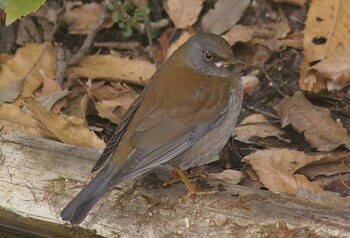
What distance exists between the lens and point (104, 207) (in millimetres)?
4797

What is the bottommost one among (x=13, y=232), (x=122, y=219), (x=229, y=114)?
(x=13, y=232)

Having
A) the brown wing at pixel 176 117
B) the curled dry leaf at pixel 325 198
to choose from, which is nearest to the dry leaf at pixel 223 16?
the brown wing at pixel 176 117

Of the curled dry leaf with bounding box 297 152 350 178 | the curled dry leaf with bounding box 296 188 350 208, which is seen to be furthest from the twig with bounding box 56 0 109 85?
the curled dry leaf with bounding box 296 188 350 208

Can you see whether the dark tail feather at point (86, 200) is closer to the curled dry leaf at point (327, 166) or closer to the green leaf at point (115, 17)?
the curled dry leaf at point (327, 166)

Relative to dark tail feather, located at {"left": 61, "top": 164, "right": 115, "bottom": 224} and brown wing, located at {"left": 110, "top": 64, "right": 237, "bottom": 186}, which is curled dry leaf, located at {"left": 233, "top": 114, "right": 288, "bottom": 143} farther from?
dark tail feather, located at {"left": 61, "top": 164, "right": 115, "bottom": 224}

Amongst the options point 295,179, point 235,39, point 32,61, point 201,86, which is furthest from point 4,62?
point 295,179

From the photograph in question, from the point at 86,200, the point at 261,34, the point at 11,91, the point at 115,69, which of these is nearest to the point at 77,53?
the point at 115,69

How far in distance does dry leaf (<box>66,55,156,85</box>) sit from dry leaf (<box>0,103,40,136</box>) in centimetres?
86

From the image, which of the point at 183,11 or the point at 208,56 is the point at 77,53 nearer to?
the point at 183,11

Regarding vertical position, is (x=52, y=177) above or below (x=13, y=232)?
above

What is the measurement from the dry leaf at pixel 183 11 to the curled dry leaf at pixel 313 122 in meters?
1.41

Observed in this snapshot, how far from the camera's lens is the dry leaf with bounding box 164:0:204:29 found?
23.4 ft

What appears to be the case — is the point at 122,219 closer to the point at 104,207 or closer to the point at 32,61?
the point at 104,207

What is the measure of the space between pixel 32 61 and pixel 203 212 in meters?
2.76
